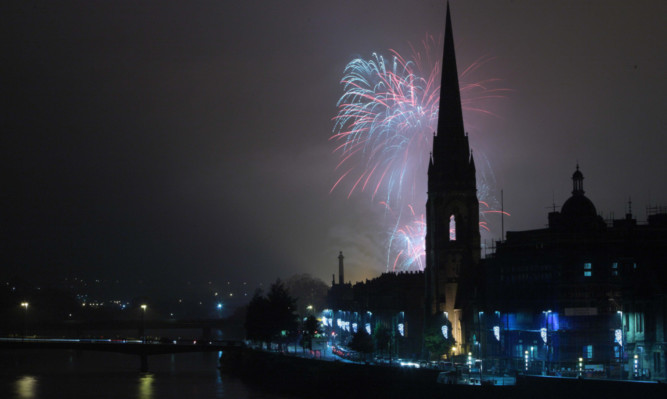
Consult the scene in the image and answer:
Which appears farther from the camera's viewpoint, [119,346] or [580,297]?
[119,346]

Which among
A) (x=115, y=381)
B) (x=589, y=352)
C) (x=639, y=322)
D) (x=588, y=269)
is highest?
(x=588, y=269)

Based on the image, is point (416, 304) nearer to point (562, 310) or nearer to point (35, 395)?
point (562, 310)

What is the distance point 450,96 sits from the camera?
123m

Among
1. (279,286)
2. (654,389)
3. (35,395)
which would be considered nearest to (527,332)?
(654,389)

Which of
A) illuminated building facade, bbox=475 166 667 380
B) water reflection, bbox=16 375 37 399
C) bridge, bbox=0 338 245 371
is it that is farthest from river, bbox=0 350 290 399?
illuminated building facade, bbox=475 166 667 380

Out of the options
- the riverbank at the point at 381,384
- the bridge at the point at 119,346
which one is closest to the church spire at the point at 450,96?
the riverbank at the point at 381,384

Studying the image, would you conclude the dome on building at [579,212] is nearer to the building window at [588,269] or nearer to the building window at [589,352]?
the building window at [588,269]

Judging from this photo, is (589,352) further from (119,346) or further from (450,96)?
(119,346)

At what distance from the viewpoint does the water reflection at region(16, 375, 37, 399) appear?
99.1 metres

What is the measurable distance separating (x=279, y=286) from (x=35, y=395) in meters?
57.2

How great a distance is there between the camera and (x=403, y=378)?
266 ft

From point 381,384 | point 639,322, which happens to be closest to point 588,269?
point 639,322

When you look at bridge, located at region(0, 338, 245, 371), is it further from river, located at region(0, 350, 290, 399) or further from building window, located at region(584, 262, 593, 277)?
building window, located at region(584, 262, 593, 277)

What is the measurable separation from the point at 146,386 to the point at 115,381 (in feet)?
30.3
